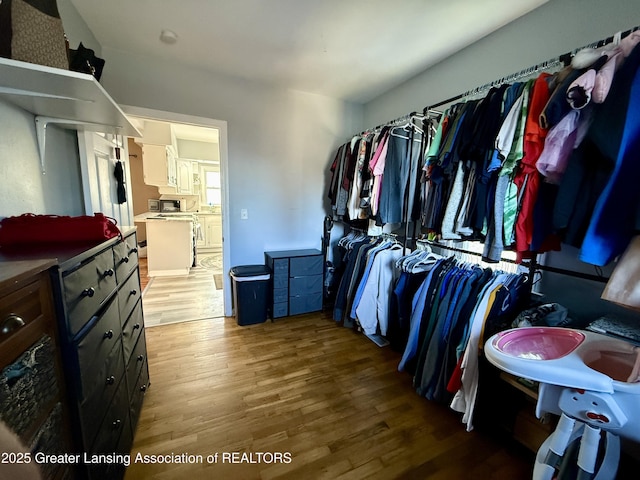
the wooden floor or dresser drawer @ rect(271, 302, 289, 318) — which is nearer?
the wooden floor

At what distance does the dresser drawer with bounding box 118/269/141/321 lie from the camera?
126cm

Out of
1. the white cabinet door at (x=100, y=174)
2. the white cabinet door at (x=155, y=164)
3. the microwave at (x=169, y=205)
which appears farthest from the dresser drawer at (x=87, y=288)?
the microwave at (x=169, y=205)

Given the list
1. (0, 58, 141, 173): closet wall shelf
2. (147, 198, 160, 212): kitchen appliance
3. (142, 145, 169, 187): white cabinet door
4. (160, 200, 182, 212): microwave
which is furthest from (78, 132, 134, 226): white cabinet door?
(147, 198, 160, 212): kitchen appliance

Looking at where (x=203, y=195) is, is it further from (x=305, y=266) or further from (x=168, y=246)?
(x=305, y=266)

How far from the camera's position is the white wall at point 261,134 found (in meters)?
2.29

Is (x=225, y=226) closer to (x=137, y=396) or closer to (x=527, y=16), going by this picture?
(x=137, y=396)

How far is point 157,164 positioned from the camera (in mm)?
Answer: 4352

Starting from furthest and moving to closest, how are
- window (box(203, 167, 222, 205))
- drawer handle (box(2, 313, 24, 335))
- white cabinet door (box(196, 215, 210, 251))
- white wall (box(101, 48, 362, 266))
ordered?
window (box(203, 167, 222, 205)) → white cabinet door (box(196, 215, 210, 251)) → white wall (box(101, 48, 362, 266)) → drawer handle (box(2, 313, 24, 335))

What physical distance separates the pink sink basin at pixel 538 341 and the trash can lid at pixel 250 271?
2116mm

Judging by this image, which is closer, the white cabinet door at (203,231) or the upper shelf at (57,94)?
the upper shelf at (57,94)

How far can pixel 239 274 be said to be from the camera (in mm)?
2613

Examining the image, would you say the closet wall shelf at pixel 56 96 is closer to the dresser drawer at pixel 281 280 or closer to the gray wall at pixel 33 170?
the gray wall at pixel 33 170

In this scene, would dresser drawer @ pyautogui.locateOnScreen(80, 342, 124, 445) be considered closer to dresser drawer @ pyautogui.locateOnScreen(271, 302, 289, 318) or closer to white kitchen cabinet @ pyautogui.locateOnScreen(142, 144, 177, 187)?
dresser drawer @ pyautogui.locateOnScreen(271, 302, 289, 318)

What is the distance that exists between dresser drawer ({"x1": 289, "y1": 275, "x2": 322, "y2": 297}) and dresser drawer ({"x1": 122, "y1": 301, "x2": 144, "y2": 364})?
1440 millimetres
